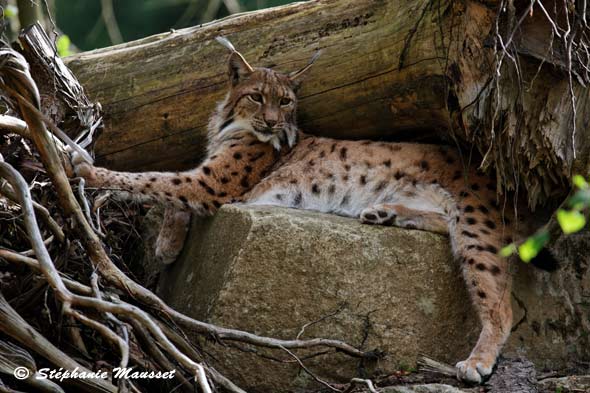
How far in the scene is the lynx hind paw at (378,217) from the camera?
5.29m

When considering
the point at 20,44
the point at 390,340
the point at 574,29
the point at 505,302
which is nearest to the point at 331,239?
the point at 390,340

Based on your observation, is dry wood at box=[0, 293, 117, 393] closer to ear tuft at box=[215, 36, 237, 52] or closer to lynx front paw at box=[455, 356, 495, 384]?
lynx front paw at box=[455, 356, 495, 384]

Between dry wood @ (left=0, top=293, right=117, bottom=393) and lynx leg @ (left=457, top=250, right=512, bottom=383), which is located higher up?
dry wood @ (left=0, top=293, right=117, bottom=393)

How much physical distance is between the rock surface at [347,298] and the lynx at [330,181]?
15 centimetres

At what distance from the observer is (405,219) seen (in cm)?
531

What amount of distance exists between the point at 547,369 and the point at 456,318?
528mm

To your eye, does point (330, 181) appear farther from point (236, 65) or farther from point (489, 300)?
point (489, 300)

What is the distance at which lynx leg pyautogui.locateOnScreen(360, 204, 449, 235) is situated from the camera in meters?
5.28

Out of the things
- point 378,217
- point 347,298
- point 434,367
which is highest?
point 378,217

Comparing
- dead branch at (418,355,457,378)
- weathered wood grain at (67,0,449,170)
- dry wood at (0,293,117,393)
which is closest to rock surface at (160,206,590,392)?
dead branch at (418,355,457,378)

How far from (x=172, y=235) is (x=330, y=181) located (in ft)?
3.34

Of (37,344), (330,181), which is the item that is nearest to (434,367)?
(330,181)
